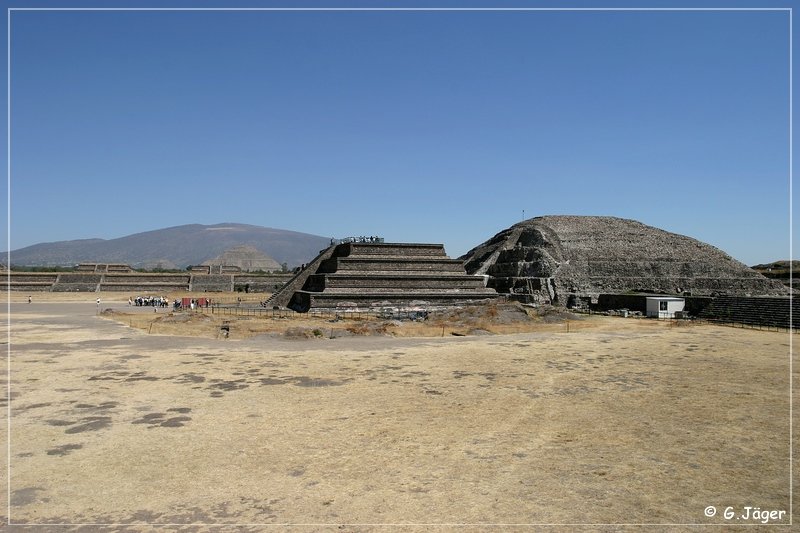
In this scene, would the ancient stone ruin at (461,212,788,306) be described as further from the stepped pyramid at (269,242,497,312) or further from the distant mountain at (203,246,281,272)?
the distant mountain at (203,246,281,272)

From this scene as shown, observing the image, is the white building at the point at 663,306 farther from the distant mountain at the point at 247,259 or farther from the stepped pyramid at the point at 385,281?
the distant mountain at the point at 247,259

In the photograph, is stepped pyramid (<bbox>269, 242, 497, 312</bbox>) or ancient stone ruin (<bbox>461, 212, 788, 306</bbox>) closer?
stepped pyramid (<bbox>269, 242, 497, 312</bbox>)

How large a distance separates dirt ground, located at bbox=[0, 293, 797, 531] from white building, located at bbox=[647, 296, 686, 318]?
63.5 ft

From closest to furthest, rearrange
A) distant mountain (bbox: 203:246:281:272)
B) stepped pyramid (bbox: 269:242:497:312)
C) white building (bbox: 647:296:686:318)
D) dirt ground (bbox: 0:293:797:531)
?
dirt ground (bbox: 0:293:797:531) < white building (bbox: 647:296:686:318) < stepped pyramid (bbox: 269:242:497:312) < distant mountain (bbox: 203:246:281:272)

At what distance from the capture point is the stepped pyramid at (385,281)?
41219 millimetres

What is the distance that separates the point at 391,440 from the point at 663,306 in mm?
35717

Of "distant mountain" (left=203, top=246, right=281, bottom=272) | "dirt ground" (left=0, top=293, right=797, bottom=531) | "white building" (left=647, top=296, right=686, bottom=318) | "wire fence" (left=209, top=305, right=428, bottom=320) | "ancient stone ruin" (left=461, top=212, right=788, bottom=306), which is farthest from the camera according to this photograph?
"distant mountain" (left=203, top=246, right=281, bottom=272)

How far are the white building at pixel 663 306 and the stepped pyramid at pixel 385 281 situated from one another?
1176 cm

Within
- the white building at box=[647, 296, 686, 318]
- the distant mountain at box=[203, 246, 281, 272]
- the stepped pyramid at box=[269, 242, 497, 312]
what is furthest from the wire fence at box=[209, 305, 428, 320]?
the distant mountain at box=[203, 246, 281, 272]

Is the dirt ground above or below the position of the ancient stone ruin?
below

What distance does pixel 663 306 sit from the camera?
40.4 metres

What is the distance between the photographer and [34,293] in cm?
6275

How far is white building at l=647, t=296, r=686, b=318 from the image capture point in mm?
40219

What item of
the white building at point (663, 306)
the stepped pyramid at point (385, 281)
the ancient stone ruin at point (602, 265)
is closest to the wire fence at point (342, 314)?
the stepped pyramid at point (385, 281)
